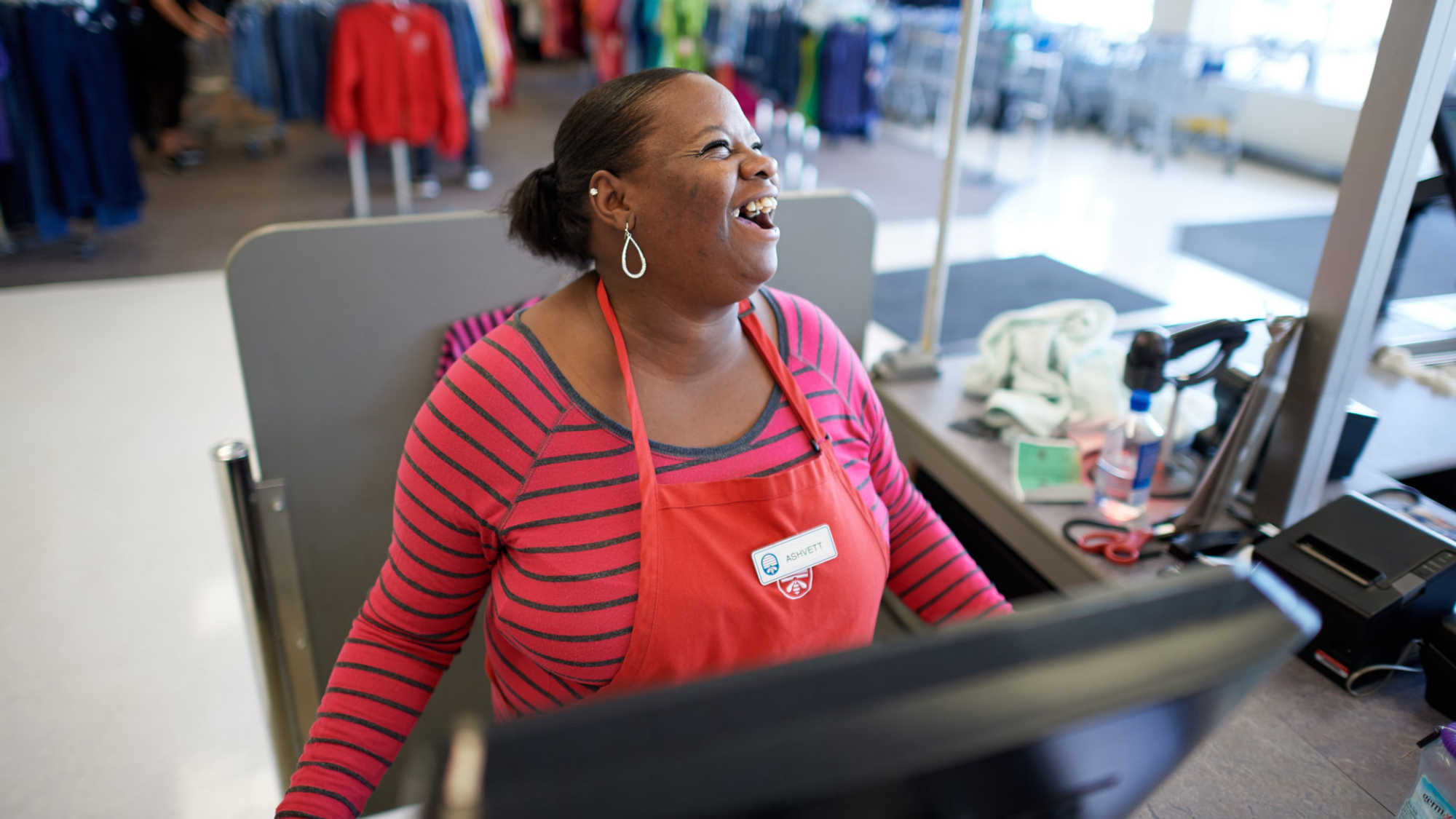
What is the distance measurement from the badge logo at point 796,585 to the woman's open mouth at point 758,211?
1.31 feet

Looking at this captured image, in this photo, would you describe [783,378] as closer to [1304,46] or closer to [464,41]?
[464,41]

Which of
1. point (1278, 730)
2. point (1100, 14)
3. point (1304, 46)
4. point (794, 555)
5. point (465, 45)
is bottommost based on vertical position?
point (1278, 730)

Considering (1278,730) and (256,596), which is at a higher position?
(1278,730)

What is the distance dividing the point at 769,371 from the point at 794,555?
24 centimetres

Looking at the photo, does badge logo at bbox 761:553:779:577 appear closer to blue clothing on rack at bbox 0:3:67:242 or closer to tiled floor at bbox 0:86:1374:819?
tiled floor at bbox 0:86:1374:819

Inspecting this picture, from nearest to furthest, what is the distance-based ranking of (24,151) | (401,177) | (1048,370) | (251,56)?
(1048,370) → (24,151) → (401,177) → (251,56)

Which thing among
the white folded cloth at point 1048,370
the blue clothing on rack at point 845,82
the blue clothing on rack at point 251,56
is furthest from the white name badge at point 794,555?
the blue clothing on rack at point 845,82

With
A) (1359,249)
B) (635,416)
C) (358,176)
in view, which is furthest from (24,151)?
(1359,249)

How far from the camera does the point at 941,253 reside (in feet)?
6.36

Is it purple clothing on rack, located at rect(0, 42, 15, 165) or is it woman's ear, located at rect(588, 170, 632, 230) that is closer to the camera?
woman's ear, located at rect(588, 170, 632, 230)

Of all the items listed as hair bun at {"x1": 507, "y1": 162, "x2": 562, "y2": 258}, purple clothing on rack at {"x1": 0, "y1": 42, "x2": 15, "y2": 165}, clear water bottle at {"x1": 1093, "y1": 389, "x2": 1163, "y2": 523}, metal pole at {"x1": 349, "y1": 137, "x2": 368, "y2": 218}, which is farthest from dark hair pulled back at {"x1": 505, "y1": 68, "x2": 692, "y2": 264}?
metal pole at {"x1": 349, "y1": 137, "x2": 368, "y2": 218}

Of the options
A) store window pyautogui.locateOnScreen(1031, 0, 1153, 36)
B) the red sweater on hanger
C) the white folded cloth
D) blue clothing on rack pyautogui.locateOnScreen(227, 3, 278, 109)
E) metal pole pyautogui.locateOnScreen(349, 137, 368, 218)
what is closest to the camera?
the white folded cloth

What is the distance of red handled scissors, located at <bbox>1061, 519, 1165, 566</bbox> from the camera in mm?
1395

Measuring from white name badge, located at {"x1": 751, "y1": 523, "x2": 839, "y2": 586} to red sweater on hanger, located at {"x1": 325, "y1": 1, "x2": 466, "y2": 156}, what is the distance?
15.7 feet
